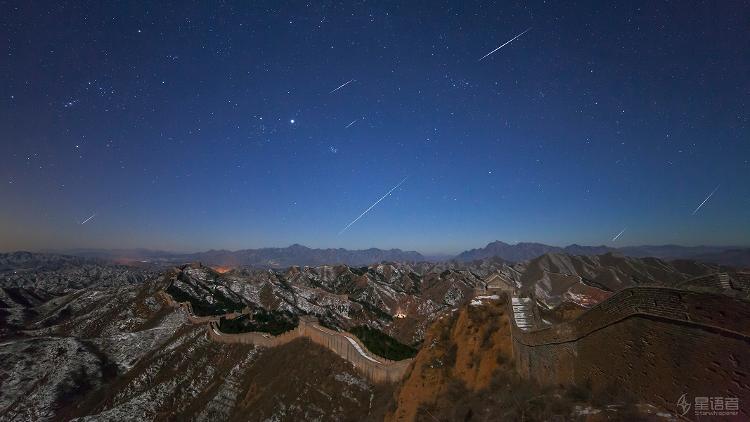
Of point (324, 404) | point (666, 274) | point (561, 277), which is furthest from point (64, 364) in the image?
point (666, 274)

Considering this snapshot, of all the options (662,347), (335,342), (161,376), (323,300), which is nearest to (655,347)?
(662,347)

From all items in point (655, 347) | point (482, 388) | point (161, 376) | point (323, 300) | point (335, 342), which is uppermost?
point (655, 347)

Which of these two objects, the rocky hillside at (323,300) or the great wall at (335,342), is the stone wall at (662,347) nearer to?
the great wall at (335,342)

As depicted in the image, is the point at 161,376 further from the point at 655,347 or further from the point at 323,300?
the point at 323,300

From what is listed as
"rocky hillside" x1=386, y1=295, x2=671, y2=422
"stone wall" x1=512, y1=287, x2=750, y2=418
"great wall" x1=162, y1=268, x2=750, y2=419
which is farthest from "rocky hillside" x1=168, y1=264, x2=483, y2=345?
"stone wall" x1=512, y1=287, x2=750, y2=418

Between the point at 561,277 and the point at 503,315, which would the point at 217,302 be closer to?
the point at 503,315

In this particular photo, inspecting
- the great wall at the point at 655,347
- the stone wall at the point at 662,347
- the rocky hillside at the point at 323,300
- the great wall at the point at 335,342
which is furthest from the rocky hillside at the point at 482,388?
the rocky hillside at the point at 323,300

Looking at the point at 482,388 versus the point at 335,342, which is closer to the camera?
the point at 482,388
